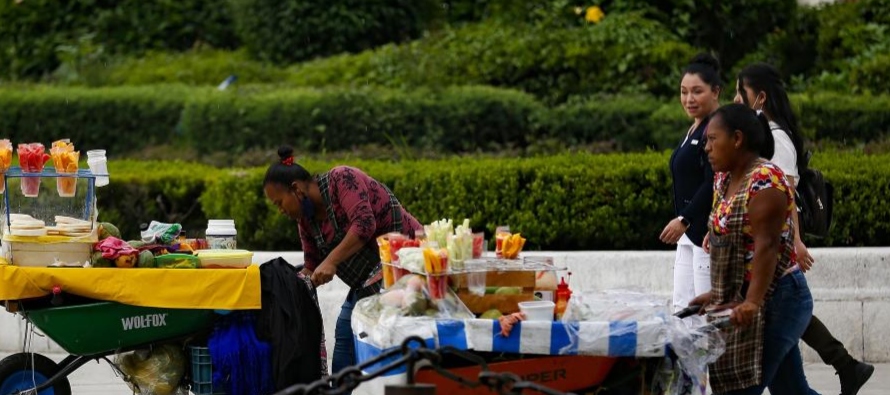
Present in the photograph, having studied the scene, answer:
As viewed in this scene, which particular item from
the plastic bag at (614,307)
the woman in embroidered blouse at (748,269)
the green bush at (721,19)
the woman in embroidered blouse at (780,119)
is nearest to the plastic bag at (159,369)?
the plastic bag at (614,307)

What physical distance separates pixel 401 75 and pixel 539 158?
2744mm

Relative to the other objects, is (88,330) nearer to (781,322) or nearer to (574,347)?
(574,347)

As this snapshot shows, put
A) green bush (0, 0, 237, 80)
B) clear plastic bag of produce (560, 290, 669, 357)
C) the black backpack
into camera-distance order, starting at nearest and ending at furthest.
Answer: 1. clear plastic bag of produce (560, 290, 669, 357)
2. the black backpack
3. green bush (0, 0, 237, 80)

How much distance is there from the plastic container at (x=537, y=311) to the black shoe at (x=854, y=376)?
214 centimetres

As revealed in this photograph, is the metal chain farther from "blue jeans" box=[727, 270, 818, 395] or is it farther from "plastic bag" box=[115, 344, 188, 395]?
"plastic bag" box=[115, 344, 188, 395]

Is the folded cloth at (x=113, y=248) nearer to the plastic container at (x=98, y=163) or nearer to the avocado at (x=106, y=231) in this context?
the avocado at (x=106, y=231)

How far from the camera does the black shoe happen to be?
21.4 feet

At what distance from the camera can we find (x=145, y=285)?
6047 millimetres

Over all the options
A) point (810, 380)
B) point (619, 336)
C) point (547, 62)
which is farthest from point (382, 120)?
point (619, 336)

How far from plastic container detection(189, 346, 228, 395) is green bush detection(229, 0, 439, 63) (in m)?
7.24

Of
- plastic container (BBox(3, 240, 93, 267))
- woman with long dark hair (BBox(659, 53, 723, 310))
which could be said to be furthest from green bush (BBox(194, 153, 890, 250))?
plastic container (BBox(3, 240, 93, 267))

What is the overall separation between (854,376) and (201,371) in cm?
285

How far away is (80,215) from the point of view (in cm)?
648

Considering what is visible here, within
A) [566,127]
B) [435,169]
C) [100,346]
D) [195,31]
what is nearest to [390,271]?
[100,346]
